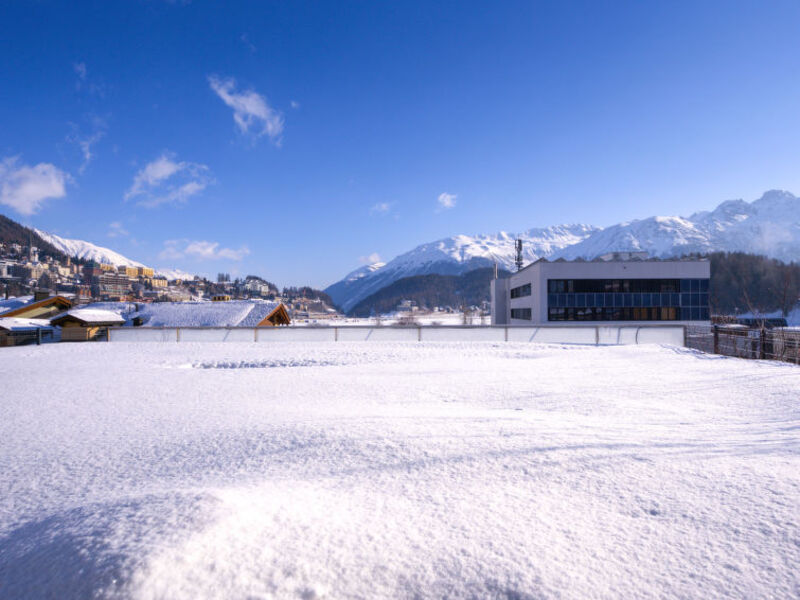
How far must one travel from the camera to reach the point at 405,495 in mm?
3355

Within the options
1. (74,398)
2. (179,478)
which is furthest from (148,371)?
(179,478)

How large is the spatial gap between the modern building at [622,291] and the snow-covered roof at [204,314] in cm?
3505

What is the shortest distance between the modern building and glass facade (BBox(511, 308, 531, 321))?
4078mm

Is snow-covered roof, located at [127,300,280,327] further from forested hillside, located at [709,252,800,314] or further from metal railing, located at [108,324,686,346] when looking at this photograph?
forested hillside, located at [709,252,800,314]

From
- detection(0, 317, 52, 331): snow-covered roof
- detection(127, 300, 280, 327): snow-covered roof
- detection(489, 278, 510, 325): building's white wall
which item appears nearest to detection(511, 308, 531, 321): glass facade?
detection(489, 278, 510, 325): building's white wall

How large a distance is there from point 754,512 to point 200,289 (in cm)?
21495

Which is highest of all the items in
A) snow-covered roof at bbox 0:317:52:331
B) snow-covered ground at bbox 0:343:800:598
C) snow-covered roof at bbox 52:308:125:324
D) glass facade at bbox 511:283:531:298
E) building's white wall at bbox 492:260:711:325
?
building's white wall at bbox 492:260:711:325

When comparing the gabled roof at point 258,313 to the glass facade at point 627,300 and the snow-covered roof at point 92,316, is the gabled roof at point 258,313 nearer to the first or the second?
the snow-covered roof at point 92,316

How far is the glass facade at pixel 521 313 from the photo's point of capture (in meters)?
57.2

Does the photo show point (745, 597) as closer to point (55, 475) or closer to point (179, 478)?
point (179, 478)

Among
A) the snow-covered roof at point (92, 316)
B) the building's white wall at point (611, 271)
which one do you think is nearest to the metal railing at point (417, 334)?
the snow-covered roof at point (92, 316)

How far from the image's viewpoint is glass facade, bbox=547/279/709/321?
52312 mm

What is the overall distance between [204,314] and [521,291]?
145 ft

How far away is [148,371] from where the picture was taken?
12.4 meters
